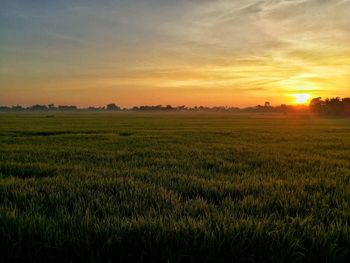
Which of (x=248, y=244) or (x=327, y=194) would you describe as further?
(x=327, y=194)

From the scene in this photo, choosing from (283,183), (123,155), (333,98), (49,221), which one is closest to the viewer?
(49,221)

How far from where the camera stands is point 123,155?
13477mm

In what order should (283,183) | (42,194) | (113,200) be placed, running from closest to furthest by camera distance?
(113,200) < (42,194) < (283,183)

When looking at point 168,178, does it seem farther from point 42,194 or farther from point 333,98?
point 333,98

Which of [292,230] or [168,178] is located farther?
[168,178]

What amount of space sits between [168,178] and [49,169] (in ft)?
12.1

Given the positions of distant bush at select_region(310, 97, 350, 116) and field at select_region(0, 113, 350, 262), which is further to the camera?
distant bush at select_region(310, 97, 350, 116)

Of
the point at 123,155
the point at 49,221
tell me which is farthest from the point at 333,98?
the point at 49,221

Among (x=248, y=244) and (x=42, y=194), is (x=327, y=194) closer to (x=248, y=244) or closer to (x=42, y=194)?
(x=248, y=244)

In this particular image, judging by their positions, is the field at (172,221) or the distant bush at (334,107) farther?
the distant bush at (334,107)

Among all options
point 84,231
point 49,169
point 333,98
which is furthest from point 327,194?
point 333,98

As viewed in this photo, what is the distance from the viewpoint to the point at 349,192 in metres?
6.86

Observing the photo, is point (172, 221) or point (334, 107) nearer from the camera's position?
point (172, 221)

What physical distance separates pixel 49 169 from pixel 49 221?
5.39 metres
